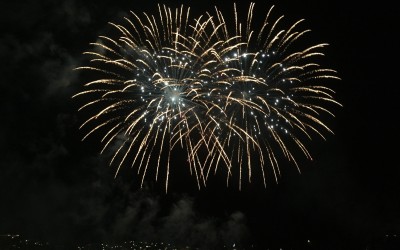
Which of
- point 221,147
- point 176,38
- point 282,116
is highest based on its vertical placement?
point 176,38

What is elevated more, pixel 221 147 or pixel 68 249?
pixel 68 249

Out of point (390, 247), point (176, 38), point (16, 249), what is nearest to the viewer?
point (176, 38)

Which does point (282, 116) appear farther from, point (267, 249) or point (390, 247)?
point (267, 249)

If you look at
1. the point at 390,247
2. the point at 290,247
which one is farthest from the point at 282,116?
the point at 290,247

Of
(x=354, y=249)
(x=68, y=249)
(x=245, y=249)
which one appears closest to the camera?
(x=354, y=249)

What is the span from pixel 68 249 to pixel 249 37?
17114 centimetres

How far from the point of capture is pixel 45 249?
16850 cm

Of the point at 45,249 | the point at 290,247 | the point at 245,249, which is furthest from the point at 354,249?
the point at 45,249

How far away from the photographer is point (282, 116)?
24562 millimetres

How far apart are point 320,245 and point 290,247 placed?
18.3 m

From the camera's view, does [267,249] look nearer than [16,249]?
Yes

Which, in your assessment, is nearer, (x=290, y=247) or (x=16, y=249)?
(x=290, y=247)

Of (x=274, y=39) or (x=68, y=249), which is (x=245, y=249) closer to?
(x=68, y=249)

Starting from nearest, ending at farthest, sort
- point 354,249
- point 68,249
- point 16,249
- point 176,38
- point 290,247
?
1. point 176,38
2. point 354,249
3. point 290,247
4. point 16,249
5. point 68,249
